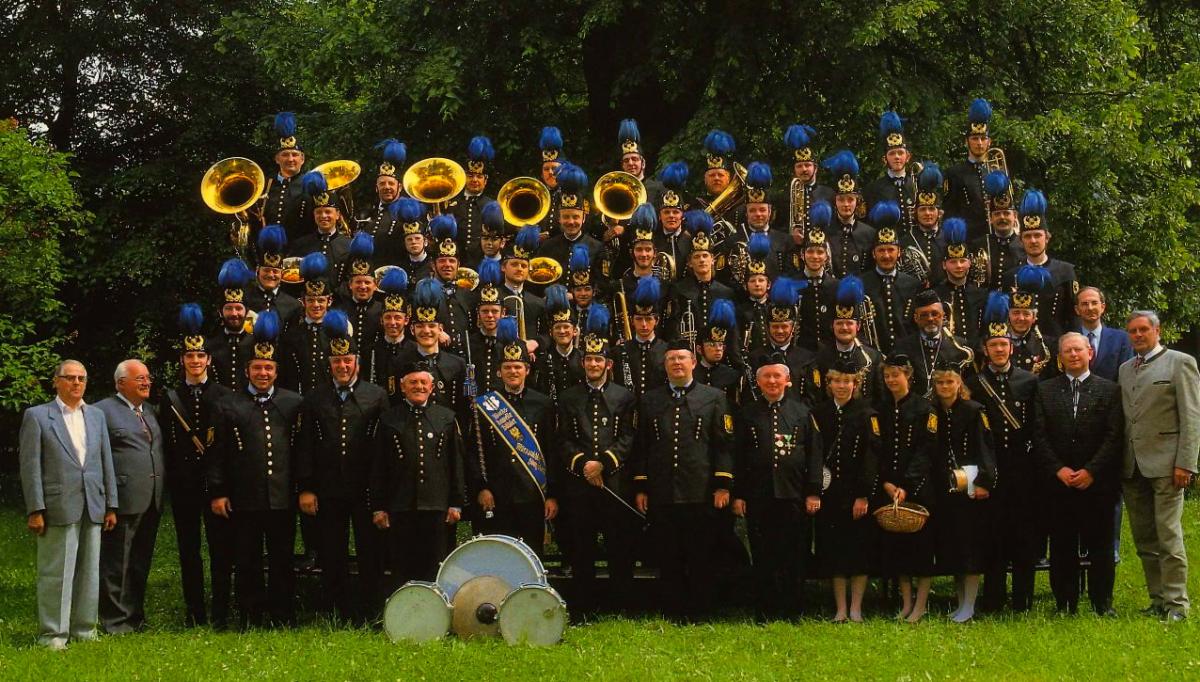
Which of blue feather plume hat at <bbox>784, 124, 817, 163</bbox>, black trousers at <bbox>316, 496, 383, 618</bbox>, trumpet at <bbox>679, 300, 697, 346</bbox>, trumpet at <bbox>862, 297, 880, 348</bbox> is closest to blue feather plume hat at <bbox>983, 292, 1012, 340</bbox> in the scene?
trumpet at <bbox>862, 297, 880, 348</bbox>

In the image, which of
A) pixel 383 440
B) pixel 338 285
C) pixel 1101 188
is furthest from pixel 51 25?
pixel 1101 188

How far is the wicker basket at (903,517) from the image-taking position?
9.95 meters

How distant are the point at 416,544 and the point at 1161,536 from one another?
4974mm

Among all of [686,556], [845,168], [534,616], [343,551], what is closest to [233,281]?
[343,551]

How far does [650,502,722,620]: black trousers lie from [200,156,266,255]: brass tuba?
493 cm

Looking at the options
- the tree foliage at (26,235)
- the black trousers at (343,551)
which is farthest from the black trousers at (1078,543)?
the tree foliage at (26,235)

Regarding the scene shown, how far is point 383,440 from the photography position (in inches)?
401

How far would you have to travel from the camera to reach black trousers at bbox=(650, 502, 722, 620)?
10227mm

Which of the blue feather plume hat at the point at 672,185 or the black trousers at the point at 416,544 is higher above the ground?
the blue feather plume hat at the point at 672,185

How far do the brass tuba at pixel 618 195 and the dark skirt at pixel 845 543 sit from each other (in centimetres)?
361

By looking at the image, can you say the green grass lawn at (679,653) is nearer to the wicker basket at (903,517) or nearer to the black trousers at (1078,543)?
the black trousers at (1078,543)

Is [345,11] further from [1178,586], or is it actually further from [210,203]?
[1178,586]

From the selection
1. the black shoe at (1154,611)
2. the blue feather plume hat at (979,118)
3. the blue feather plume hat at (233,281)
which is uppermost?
the blue feather plume hat at (979,118)

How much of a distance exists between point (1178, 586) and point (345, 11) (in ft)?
36.4
